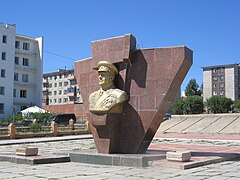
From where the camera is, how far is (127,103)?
35.7ft

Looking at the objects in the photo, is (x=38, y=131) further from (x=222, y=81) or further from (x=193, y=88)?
(x=193, y=88)

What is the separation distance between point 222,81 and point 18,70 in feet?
176

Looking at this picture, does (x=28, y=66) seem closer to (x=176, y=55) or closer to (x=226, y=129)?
(x=226, y=129)

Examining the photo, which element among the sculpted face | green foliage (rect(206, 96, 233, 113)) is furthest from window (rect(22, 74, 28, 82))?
the sculpted face

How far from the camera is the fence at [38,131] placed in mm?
25886

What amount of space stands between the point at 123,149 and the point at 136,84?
81.9 inches

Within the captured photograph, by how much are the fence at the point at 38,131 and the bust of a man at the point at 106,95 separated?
1653 cm

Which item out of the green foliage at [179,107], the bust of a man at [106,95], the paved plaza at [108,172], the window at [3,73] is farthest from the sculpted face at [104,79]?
the green foliage at [179,107]

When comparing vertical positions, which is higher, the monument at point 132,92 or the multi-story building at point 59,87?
the multi-story building at point 59,87

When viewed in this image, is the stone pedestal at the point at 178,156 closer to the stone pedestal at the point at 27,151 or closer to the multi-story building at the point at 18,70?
the stone pedestal at the point at 27,151

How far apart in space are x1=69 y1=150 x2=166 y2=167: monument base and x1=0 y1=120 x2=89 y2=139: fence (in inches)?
637

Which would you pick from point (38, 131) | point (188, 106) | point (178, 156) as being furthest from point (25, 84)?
point (178, 156)

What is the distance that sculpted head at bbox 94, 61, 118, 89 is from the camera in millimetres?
10789

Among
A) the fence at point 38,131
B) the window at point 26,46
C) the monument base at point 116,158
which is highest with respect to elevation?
the window at point 26,46
